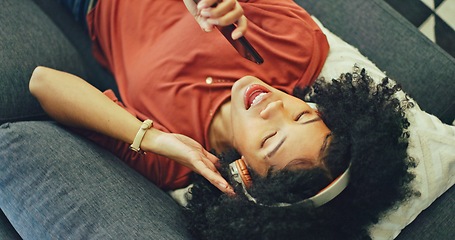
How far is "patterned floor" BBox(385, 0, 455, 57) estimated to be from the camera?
1535mm

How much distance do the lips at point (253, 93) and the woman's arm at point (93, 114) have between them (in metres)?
0.18

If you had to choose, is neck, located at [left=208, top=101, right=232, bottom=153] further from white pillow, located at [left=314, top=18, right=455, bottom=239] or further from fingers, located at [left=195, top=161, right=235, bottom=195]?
white pillow, located at [left=314, top=18, right=455, bottom=239]

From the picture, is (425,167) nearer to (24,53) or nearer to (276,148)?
(276,148)

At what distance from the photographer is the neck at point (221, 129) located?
4.11ft

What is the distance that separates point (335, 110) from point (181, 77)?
0.45 meters

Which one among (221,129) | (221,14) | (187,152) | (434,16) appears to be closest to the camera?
(221,14)

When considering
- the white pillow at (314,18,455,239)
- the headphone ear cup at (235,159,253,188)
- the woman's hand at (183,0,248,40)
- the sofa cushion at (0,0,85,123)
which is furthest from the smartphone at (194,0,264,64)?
the sofa cushion at (0,0,85,123)

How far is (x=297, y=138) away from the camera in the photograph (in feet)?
3.51

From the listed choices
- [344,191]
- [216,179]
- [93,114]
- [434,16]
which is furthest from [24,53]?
[434,16]

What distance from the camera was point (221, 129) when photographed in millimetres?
1269

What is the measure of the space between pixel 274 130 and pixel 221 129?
22 cm

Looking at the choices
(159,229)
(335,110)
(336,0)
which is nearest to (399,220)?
(335,110)

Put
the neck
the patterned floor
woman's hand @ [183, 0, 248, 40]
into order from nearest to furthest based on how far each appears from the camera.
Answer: woman's hand @ [183, 0, 248, 40] → the neck → the patterned floor

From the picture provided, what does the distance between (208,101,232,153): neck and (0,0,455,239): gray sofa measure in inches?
7.9
